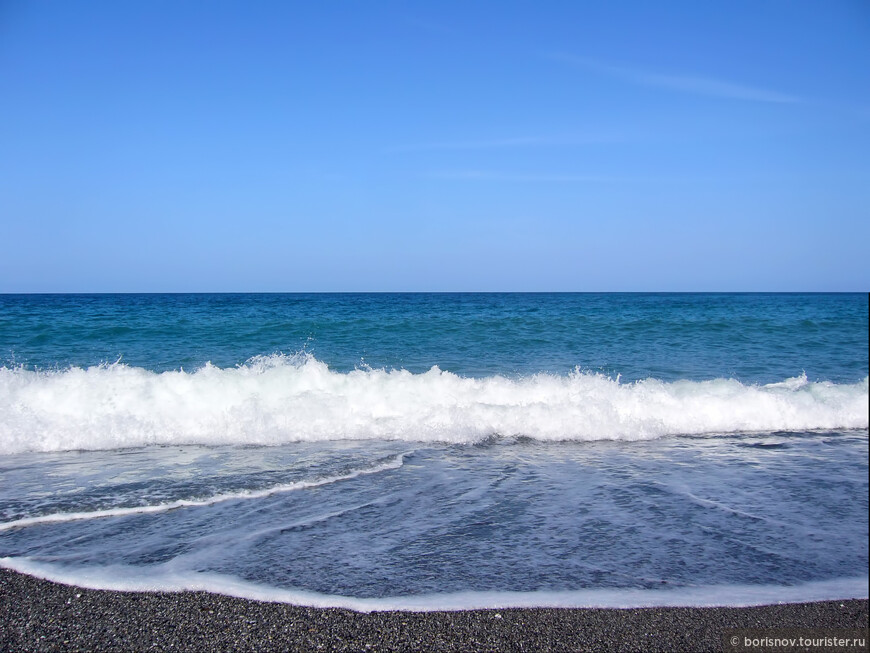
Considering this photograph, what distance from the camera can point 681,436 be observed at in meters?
9.66

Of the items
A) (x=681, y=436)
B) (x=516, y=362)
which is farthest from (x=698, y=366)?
(x=681, y=436)

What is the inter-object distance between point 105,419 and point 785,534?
9.67 meters

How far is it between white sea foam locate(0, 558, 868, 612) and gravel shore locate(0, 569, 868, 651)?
81mm

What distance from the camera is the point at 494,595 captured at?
412cm

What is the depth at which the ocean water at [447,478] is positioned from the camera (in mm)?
4418

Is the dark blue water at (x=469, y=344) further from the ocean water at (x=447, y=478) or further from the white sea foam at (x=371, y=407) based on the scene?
the white sea foam at (x=371, y=407)

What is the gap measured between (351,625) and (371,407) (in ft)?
23.7

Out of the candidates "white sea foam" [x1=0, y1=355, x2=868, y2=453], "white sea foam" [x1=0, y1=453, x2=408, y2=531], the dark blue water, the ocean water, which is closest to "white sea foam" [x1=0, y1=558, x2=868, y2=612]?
the ocean water

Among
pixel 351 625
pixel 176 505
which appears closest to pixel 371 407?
pixel 176 505

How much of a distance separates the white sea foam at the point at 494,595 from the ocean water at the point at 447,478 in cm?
2

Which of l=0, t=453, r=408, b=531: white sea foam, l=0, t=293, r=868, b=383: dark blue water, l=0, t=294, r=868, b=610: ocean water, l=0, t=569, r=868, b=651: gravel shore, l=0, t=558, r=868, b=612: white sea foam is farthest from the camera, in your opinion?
l=0, t=293, r=868, b=383: dark blue water

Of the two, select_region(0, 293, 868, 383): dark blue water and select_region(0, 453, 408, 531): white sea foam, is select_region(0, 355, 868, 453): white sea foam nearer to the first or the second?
select_region(0, 293, 868, 383): dark blue water

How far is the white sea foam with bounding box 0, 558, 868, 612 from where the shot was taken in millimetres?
4016

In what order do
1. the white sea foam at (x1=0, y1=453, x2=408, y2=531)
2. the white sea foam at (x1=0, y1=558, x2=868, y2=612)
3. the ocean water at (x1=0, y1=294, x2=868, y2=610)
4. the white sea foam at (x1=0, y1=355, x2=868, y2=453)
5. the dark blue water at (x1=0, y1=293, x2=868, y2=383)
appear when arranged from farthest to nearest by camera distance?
the dark blue water at (x1=0, y1=293, x2=868, y2=383) → the white sea foam at (x1=0, y1=355, x2=868, y2=453) → the white sea foam at (x1=0, y1=453, x2=408, y2=531) → the ocean water at (x1=0, y1=294, x2=868, y2=610) → the white sea foam at (x1=0, y1=558, x2=868, y2=612)
